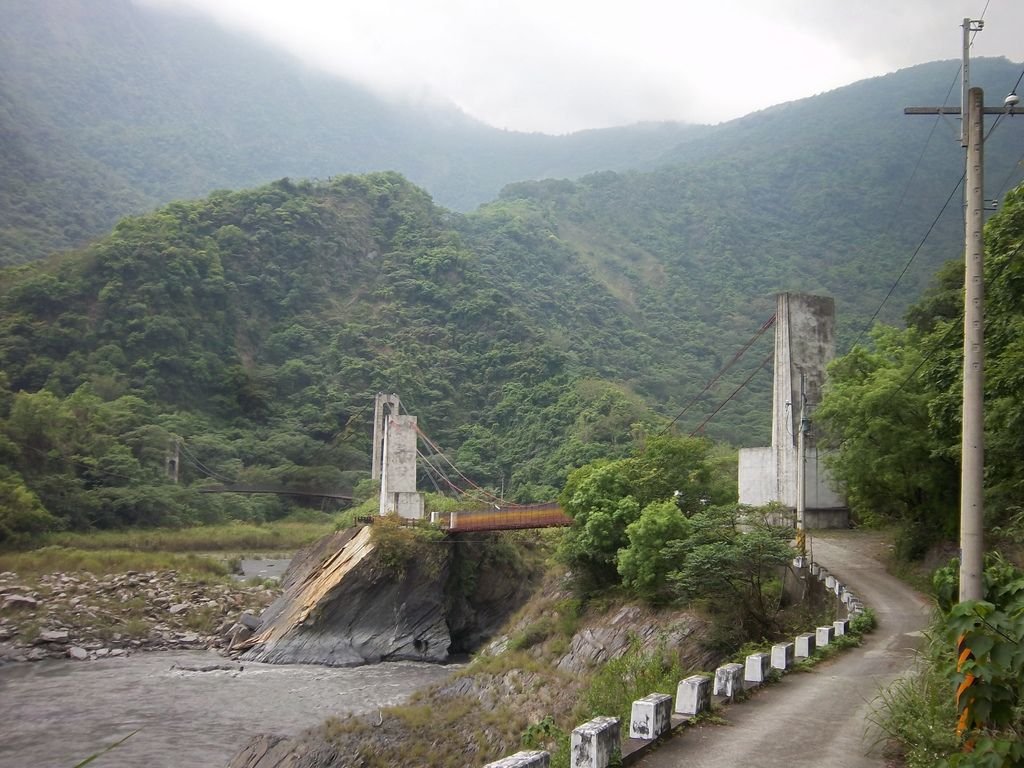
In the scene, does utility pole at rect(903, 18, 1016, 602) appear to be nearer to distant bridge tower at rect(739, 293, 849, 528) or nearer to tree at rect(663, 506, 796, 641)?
Result: tree at rect(663, 506, 796, 641)

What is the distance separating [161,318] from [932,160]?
78.3 m

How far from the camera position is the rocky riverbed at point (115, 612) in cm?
Answer: 2738

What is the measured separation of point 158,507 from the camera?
143ft

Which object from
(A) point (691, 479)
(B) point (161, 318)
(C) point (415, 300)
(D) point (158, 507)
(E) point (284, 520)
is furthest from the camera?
(C) point (415, 300)

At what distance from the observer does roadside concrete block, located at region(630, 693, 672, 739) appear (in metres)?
6.70

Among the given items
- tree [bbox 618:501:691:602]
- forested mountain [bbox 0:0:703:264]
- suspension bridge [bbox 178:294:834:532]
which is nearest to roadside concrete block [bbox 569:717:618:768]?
tree [bbox 618:501:691:602]

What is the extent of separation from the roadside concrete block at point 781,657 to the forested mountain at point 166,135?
230 ft

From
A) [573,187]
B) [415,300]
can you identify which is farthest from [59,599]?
[573,187]

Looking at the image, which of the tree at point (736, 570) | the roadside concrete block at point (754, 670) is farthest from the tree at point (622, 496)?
the roadside concrete block at point (754, 670)

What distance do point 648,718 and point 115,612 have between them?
28.5m

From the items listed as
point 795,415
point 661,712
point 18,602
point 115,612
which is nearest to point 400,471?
point 115,612

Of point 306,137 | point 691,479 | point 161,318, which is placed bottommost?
point 691,479

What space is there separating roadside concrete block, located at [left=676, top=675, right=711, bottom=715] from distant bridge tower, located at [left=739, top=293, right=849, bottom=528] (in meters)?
16.8

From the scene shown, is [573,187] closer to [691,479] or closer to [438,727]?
[691,479]
